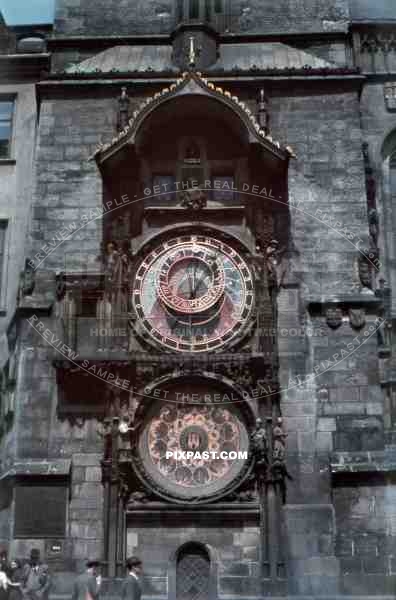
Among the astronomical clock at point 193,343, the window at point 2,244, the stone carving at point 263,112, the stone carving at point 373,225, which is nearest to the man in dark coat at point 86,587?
Result: the astronomical clock at point 193,343

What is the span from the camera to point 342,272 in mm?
20578

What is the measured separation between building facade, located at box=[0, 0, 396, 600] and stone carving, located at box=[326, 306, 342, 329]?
32mm

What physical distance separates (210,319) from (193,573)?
521 cm

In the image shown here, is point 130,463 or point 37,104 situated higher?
point 37,104

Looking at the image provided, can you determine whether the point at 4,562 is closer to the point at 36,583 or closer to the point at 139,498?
the point at 36,583

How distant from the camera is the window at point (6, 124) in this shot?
24344mm

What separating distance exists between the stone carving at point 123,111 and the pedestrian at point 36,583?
10.00 m

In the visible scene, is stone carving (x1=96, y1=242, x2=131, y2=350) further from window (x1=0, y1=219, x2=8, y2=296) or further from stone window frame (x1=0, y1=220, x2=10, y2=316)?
window (x1=0, y1=219, x2=8, y2=296)

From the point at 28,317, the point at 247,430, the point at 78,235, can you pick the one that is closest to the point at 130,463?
the point at 247,430

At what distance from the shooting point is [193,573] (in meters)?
18.9

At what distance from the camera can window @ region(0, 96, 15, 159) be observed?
24.3m

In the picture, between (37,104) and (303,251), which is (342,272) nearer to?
(303,251)

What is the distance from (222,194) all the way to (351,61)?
→ 5.24 meters

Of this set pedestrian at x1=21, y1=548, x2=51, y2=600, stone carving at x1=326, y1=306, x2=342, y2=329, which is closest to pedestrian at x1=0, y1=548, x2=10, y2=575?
pedestrian at x1=21, y1=548, x2=51, y2=600
